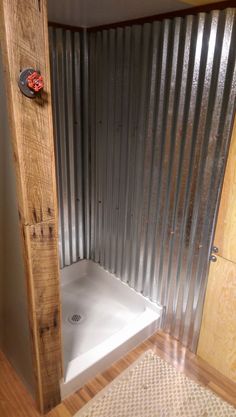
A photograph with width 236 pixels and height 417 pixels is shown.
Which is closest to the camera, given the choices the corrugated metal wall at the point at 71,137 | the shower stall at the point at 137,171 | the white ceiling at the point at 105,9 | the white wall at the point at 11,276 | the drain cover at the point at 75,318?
the white wall at the point at 11,276

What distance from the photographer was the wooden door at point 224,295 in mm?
1645

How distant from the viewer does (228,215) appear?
5.48 ft

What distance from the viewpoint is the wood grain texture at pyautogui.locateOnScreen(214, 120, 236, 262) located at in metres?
1.59

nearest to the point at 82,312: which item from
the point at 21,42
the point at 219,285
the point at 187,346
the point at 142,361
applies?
the point at 142,361

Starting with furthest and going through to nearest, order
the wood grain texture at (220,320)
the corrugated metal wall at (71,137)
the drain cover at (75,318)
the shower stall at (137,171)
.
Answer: the drain cover at (75,318) < the corrugated metal wall at (71,137) < the wood grain texture at (220,320) < the shower stall at (137,171)

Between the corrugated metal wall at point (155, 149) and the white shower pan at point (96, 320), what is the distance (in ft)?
0.48

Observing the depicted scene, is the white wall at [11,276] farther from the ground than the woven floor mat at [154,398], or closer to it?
farther from the ground

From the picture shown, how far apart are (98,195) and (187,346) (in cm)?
130

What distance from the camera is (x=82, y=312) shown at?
2.41 meters

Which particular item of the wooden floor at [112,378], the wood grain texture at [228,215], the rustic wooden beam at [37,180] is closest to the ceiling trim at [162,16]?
the wood grain texture at [228,215]

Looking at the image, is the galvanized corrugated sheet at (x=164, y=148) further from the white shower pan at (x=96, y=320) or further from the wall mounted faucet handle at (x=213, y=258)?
the white shower pan at (x=96, y=320)

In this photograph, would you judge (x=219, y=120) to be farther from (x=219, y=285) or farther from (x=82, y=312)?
(x=82, y=312)

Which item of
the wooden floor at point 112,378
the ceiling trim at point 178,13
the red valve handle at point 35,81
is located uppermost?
the ceiling trim at point 178,13

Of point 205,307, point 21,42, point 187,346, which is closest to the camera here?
point 21,42
